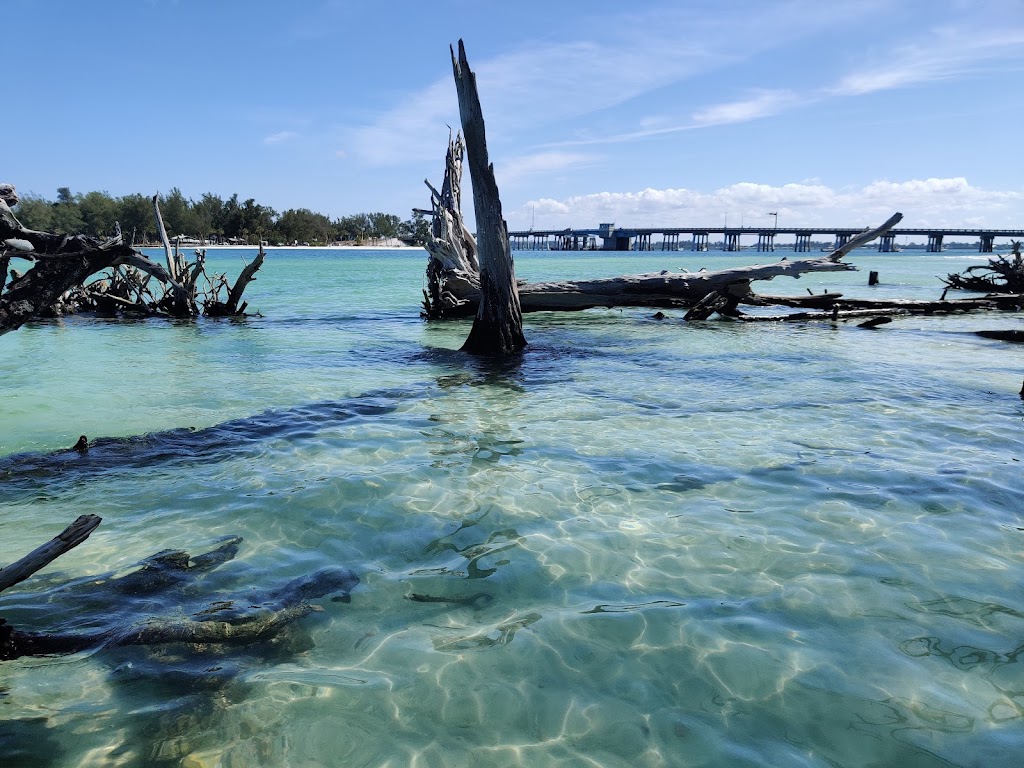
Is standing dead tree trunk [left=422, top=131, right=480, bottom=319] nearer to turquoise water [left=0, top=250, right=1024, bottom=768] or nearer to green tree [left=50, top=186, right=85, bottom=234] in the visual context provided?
turquoise water [left=0, top=250, right=1024, bottom=768]

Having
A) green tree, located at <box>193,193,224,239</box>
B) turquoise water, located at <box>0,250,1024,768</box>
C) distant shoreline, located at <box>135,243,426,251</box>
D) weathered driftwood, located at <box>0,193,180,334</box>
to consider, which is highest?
green tree, located at <box>193,193,224,239</box>

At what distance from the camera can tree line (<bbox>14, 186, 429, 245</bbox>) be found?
9281 cm

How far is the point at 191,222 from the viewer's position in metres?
113

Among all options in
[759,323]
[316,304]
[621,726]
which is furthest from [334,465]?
[316,304]

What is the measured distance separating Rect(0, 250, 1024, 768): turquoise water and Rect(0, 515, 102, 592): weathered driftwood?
0.69m

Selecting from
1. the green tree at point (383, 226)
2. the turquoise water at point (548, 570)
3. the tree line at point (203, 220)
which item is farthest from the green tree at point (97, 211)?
the turquoise water at point (548, 570)

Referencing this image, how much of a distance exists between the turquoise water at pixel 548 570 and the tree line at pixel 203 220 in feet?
221

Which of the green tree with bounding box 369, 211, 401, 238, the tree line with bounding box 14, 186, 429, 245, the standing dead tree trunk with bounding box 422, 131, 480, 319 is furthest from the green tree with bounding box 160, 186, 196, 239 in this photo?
the standing dead tree trunk with bounding box 422, 131, 480, 319

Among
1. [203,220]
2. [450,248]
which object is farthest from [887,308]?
[203,220]

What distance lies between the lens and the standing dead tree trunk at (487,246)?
452 inches

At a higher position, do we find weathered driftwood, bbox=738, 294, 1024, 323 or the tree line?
the tree line

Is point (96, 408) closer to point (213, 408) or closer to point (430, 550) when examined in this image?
point (213, 408)

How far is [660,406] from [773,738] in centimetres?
569

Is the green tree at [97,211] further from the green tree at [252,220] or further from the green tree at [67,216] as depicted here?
the green tree at [252,220]
